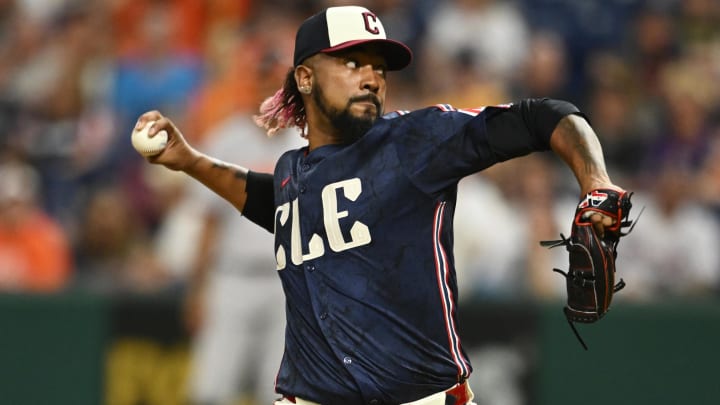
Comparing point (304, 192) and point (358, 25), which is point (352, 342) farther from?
point (358, 25)

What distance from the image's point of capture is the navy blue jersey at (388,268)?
3.93 metres

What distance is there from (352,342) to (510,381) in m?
3.50

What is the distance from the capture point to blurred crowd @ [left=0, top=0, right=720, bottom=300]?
7840 millimetres

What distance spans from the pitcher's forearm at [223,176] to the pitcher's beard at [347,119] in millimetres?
588

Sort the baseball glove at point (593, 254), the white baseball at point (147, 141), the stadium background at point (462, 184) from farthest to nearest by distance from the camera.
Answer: the stadium background at point (462, 184) < the white baseball at point (147, 141) < the baseball glove at point (593, 254)

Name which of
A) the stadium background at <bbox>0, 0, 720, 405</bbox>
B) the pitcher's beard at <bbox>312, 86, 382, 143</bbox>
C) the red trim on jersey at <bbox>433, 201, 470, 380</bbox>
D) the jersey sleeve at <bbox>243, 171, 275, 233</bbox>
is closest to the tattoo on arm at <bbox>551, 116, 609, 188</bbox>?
the red trim on jersey at <bbox>433, 201, 470, 380</bbox>

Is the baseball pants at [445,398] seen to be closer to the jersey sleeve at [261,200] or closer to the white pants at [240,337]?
the jersey sleeve at [261,200]

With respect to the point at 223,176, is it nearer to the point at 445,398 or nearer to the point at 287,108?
the point at 287,108

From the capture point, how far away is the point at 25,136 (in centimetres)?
1023

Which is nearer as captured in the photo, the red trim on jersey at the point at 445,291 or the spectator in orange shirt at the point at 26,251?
the red trim on jersey at the point at 445,291

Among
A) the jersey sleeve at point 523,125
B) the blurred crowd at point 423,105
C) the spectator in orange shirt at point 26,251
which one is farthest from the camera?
the spectator in orange shirt at point 26,251

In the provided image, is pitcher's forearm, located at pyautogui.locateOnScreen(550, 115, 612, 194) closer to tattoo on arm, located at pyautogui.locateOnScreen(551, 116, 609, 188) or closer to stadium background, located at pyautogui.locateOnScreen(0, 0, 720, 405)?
tattoo on arm, located at pyautogui.locateOnScreen(551, 116, 609, 188)

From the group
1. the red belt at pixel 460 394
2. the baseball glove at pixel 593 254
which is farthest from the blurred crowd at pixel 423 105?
the baseball glove at pixel 593 254

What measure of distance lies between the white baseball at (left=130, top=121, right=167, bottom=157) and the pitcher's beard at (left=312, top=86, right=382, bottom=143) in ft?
2.01
